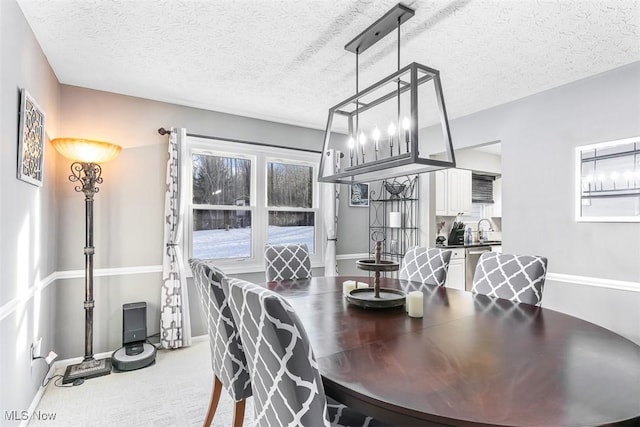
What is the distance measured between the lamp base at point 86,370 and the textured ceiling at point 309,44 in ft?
8.09

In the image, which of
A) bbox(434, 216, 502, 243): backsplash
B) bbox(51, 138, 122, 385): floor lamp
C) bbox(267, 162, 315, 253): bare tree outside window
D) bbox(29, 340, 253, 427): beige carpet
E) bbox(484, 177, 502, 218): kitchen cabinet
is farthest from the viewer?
bbox(484, 177, 502, 218): kitchen cabinet

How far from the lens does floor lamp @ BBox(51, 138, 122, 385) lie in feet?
8.69

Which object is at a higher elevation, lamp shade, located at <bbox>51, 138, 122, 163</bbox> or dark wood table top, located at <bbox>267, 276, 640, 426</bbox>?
lamp shade, located at <bbox>51, 138, 122, 163</bbox>

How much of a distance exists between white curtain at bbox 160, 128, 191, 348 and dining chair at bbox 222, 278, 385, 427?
97.4 inches

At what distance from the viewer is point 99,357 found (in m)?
3.04

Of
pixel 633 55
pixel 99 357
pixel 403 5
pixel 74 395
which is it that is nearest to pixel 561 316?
pixel 403 5

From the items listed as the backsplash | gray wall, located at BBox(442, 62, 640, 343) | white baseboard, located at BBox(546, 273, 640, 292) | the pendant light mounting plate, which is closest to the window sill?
the pendant light mounting plate

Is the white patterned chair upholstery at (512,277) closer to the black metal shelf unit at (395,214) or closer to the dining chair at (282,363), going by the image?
the dining chair at (282,363)

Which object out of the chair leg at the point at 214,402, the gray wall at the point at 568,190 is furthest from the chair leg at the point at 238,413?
the gray wall at the point at 568,190

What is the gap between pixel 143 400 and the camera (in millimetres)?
2342

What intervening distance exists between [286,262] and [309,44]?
1.87 m

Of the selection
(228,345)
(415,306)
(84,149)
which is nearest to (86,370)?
(84,149)

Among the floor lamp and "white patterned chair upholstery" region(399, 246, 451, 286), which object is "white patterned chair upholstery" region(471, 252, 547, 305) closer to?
"white patterned chair upholstery" region(399, 246, 451, 286)

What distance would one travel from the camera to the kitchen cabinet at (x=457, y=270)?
4914 mm
